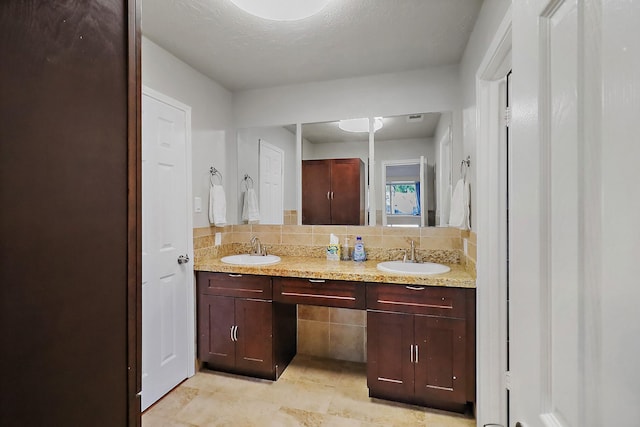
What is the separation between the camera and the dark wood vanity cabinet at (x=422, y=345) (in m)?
1.81

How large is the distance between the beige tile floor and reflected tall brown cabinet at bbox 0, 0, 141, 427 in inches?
57.0

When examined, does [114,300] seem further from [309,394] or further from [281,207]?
[281,207]

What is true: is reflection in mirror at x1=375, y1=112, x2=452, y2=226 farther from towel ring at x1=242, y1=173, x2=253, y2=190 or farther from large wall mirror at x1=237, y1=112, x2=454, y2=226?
towel ring at x1=242, y1=173, x2=253, y2=190

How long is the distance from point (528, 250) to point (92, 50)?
90 centimetres

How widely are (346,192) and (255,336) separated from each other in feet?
4.42

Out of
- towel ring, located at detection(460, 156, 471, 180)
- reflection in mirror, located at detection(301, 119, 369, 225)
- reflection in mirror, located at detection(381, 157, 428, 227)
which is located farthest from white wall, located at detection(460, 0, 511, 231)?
reflection in mirror, located at detection(301, 119, 369, 225)

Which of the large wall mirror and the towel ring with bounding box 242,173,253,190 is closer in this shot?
the large wall mirror

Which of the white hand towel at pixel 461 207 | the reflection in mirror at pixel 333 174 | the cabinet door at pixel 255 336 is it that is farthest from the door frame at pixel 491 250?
the cabinet door at pixel 255 336

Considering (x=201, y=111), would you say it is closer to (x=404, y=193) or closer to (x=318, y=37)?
(x=318, y=37)

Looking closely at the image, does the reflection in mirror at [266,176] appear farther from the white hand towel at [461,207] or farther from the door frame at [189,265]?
the white hand towel at [461,207]

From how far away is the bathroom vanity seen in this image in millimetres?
1830

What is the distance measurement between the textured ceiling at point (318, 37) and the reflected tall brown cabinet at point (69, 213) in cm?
130

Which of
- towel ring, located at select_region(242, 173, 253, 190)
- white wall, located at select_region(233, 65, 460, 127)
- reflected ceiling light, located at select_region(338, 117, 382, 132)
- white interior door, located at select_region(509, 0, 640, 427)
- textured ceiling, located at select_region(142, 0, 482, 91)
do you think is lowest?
white interior door, located at select_region(509, 0, 640, 427)

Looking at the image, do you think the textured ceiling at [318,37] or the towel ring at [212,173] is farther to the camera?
the towel ring at [212,173]
